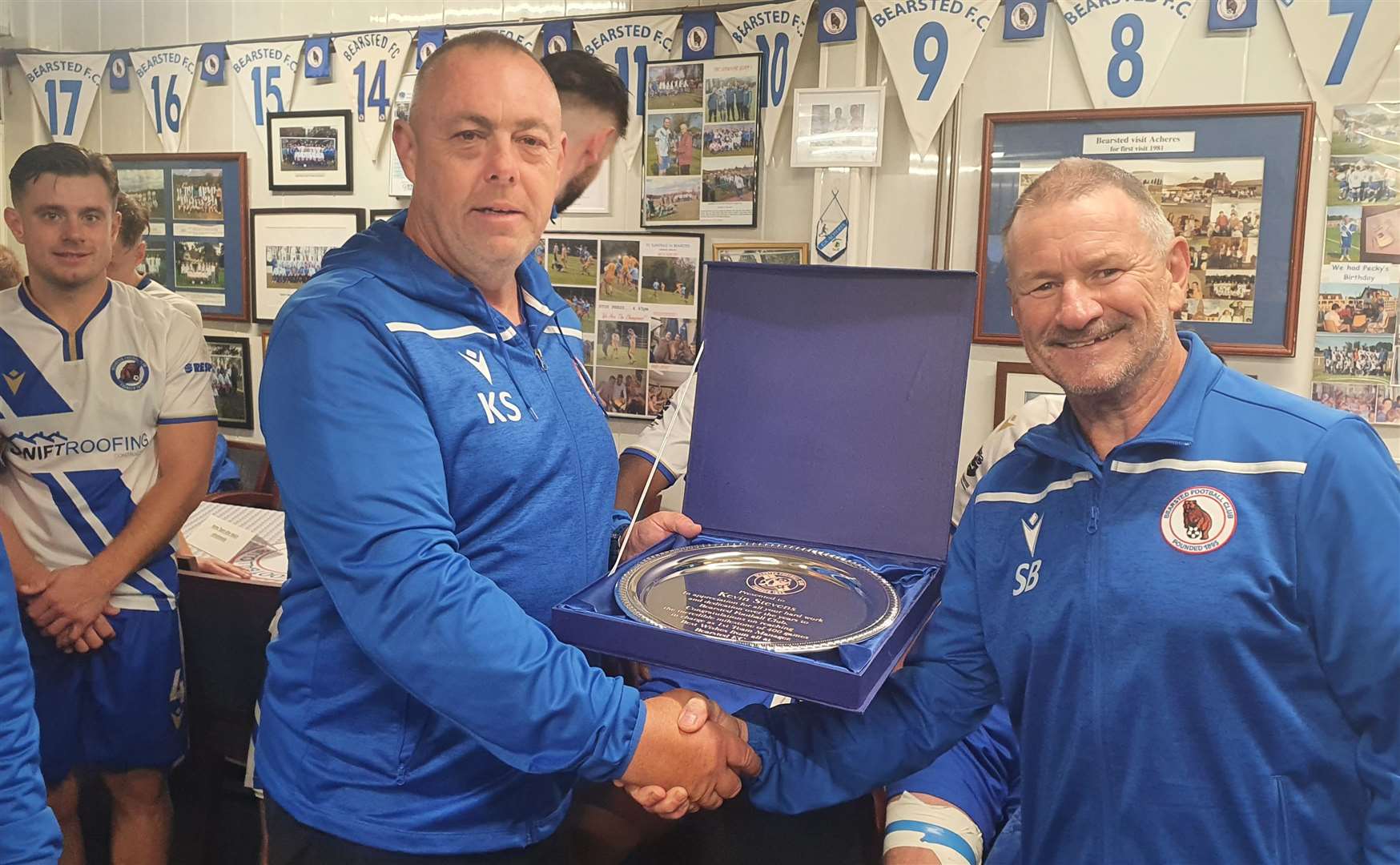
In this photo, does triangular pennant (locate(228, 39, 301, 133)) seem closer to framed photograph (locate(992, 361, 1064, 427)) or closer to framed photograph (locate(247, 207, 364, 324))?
framed photograph (locate(247, 207, 364, 324))

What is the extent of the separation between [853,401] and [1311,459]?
59 cm

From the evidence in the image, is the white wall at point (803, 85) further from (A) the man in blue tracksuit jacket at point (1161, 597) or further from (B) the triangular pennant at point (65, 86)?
(A) the man in blue tracksuit jacket at point (1161, 597)

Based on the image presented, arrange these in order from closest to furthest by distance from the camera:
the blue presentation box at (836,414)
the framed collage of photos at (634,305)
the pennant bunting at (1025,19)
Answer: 1. the blue presentation box at (836,414)
2. the pennant bunting at (1025,19)
3. the framed collage of photos at (634,305)

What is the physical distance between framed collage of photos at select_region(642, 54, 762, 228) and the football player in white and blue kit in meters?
1.59

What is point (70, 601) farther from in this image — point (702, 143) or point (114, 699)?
point (702, 143)

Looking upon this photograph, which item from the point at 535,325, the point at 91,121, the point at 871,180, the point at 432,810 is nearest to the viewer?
the point at 432,810

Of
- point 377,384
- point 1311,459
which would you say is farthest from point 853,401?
point 377,384

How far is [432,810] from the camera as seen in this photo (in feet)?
3.79

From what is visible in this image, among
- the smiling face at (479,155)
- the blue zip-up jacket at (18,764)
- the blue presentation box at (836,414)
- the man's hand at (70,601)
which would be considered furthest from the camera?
the man's hand at (70,601)

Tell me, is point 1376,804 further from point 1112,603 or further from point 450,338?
point 450,338

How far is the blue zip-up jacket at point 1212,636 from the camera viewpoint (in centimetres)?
103

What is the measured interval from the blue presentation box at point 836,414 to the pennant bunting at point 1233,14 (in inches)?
72.5

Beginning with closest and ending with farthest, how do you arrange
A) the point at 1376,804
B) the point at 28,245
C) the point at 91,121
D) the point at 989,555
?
the point at 1376,804 → the point at 989,555 → the point at 28,245 → the point at 91,121

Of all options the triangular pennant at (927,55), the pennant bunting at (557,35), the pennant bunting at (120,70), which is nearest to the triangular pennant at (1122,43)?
the triangular pennant at (927,55)
